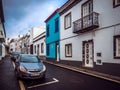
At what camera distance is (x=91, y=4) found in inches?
637

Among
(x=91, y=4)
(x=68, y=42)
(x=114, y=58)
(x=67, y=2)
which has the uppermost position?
(x=67, y=2)

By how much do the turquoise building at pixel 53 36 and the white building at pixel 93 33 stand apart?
346 cm

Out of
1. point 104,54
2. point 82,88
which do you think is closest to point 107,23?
point 104,54

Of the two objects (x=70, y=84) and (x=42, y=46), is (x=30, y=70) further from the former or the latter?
(x=42, y=46)

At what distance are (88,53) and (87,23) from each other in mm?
2762

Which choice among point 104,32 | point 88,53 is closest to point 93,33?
point 104,32

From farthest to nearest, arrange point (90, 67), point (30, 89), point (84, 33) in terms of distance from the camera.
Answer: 1. point (84, 33)
2. point (90, 67)
3. point (30, 89)

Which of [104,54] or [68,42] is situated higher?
[68,42]

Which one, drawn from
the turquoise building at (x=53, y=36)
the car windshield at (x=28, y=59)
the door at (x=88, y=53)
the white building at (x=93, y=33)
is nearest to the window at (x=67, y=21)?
the white building at (x=93, y=33)

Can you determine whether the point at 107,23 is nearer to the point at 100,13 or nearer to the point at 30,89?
the point at 100,13

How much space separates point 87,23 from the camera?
1569cm

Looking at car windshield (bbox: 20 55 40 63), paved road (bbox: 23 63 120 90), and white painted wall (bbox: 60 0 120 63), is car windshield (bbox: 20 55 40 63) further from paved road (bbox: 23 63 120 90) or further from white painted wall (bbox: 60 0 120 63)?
white painted wall (bbox: 60 0 120 63)

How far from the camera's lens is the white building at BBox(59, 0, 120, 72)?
12664mm

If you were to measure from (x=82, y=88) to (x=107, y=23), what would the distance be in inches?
255
